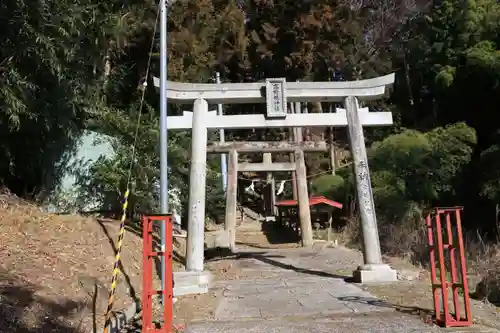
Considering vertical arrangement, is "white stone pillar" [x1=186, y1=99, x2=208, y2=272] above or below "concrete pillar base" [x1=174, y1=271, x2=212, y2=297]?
above

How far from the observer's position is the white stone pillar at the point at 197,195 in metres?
9.09

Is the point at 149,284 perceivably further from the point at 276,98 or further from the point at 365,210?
the point at 276,98

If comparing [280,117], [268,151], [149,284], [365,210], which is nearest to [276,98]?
[280,117]

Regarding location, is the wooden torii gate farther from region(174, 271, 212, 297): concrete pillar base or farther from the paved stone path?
region(174, 271, 212, 297): concrete pillar base

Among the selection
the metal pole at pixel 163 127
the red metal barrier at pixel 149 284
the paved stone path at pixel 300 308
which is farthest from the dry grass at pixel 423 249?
the red metal barrier at pixel 149 284

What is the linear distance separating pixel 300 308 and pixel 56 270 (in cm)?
340

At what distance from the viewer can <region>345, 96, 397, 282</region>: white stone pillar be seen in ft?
29.5

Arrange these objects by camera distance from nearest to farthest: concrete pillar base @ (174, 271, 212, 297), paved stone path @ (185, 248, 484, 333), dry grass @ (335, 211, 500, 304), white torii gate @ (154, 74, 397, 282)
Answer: paved stone path @ (185, 248, 484, 333)
dry grass @ (335, 211, 500, 304)
concrete pillar base @ (174, 271, 212, 297)
white torii gate @ (154, 74, 397, 282)

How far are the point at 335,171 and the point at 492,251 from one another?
39.1 feet

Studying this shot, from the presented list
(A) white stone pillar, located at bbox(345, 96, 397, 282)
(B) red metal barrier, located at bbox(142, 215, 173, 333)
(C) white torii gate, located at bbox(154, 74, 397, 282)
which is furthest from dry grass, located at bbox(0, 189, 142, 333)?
(A) white stone pillar, located at bbox(345, 96, 397, 282)

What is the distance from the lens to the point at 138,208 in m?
13.0

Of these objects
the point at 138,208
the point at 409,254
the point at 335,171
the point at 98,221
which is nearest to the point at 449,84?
the point at 335,171

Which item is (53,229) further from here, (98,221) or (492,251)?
(492,251)

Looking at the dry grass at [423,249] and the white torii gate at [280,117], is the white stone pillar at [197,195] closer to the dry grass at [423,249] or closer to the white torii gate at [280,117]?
the white torii gate at [280,117]
